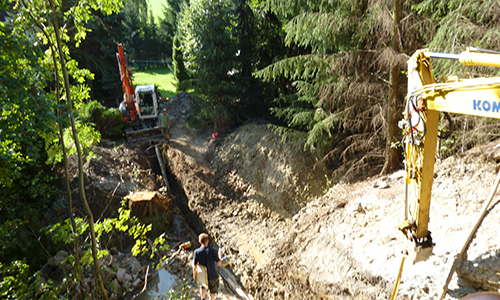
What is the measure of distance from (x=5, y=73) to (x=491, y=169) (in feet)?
24.6

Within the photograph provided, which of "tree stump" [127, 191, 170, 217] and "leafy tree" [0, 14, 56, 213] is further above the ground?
"leafy tree" [0, 14, 56, 213]

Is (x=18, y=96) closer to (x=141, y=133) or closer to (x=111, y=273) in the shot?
(x=111, y=273)

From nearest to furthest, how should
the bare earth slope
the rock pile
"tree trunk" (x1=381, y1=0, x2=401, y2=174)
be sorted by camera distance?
the bare earth slope < "tree trunk" (x1=381, y1=0, x2=401, y2=174) < the rock pile

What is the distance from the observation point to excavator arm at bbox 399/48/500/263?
2965 millimetres

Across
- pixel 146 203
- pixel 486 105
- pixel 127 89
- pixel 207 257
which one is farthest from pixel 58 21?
pixel 127 89

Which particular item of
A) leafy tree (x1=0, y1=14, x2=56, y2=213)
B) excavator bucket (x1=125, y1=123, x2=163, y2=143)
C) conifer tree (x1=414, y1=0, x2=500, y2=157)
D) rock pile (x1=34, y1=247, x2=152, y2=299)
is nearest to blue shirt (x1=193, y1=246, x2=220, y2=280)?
rock pile (x1=34, y1=247, x2=152, y2=299)

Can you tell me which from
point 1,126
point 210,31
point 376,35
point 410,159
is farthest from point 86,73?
point 210,31

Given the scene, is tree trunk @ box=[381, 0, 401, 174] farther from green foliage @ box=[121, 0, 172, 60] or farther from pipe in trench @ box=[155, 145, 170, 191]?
green foliage @ box=[121, 0, 172, 60]

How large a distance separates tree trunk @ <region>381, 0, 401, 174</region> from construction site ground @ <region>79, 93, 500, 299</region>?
1.83 ft

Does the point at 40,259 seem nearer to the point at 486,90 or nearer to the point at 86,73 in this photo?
the point at 86,73

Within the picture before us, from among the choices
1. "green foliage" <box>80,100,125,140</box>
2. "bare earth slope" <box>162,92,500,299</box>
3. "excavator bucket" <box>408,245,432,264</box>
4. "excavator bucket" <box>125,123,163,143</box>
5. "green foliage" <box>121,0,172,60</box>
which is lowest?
"bare earth slope" <box>162,92,500,299</box>

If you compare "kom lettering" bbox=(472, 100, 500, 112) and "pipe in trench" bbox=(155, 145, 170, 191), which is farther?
"pipe in trench" bbox=(155, 145, 170, 191)

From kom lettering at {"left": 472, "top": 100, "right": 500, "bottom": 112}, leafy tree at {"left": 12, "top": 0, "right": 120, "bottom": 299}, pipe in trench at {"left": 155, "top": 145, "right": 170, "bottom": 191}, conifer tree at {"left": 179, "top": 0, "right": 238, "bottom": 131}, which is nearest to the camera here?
kom lettering at {"left": 472, "top": 100, "right": 500, "bottom": 112}

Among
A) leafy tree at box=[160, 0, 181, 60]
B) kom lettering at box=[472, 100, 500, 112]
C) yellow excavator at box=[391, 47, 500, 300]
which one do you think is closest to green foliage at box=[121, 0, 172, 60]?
leafy tree at box=[160, 0, 181, 60]
